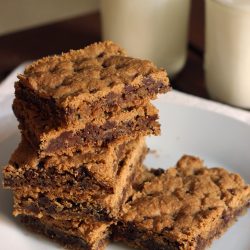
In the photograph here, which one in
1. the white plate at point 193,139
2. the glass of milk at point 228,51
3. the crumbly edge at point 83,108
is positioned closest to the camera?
the crumbly edge at point 83,108

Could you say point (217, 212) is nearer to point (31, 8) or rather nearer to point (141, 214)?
point (141, 214)

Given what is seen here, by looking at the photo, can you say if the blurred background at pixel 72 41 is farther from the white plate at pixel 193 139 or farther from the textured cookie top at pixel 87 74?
the textured cookie top at pixel 87 74

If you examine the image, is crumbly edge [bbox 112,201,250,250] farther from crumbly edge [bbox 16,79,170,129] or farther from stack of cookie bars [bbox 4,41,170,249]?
crumbly edge [bbox 16,79,170,129]

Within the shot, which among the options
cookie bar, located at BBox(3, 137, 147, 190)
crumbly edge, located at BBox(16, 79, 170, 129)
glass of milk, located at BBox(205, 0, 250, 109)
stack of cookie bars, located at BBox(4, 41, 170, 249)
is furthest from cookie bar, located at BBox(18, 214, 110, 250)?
glass of milk, located at BBox(205, 0, 250, 109)

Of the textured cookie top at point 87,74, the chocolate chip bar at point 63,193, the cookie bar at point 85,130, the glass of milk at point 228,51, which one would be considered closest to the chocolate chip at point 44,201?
the chocolate chip bar at point 63,193

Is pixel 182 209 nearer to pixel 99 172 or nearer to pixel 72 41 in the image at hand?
pixel 99 172

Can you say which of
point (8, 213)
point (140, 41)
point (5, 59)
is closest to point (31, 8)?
point (5, 59)
